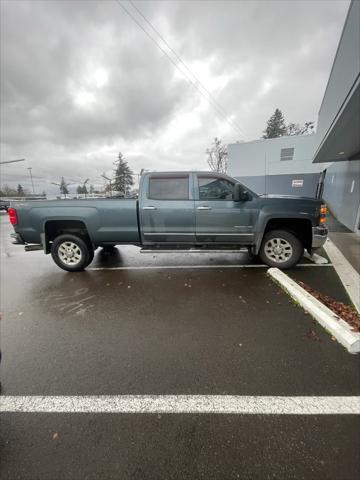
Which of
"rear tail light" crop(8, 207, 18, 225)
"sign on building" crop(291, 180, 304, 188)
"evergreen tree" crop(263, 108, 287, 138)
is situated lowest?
"rear tail light" crop(8, 207, 18, 225)

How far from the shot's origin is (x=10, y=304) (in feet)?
11.9

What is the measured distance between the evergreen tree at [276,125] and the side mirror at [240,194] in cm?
5728

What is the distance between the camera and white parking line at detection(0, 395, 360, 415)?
1739 millimetres

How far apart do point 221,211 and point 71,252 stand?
136 inches

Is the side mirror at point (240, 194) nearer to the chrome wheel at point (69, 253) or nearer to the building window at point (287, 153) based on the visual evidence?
the chrome wheel at point (69, 253)

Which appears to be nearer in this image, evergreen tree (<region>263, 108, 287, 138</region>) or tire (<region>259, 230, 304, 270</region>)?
tire (<region>259, 230, 304, 270</region>)

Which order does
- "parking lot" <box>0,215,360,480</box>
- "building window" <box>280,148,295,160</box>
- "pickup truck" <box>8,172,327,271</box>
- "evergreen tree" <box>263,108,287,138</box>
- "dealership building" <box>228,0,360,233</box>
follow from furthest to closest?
"evergreen tree" <box>263,108,287,138</box> → "building window" <box>280,148,295,160</box> → "dealership building" <box>228,0,360,233</box> → "pickup truck" <box>8,172,327,271</box> → "parking lot" <box>0,215,360,480</box>

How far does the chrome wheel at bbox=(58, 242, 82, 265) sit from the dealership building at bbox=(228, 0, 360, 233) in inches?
260

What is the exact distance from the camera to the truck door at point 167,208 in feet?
14.8

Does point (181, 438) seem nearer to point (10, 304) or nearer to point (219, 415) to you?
point (219, 415)

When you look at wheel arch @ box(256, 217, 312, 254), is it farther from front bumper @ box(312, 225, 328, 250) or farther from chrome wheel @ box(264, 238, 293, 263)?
chrome wheel @ box(264, 238, 293, 263)

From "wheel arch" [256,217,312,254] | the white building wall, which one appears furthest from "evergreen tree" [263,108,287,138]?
"wheel arch" [256,217,312,254]

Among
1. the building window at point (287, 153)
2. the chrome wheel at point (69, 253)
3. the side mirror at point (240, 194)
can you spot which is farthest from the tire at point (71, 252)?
the building window at point (287, 153)

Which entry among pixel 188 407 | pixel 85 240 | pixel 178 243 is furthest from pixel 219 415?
pixel 85 240
